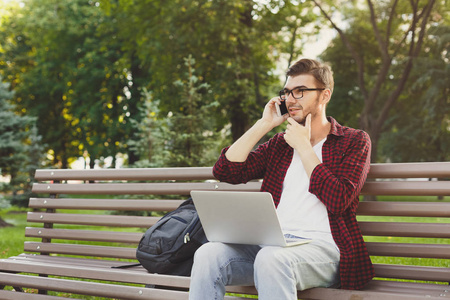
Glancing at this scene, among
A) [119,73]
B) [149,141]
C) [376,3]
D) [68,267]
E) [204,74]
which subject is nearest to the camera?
[68,267]

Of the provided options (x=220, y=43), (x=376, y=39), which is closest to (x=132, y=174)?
(x=220, y=43)

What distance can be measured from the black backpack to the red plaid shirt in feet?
1.25

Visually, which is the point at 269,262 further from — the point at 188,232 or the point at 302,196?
the point at 188,232

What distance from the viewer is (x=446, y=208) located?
3.16 m

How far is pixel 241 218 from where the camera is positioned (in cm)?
292

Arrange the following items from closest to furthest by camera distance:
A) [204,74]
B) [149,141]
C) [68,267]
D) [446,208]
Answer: [446,208]
[68,267]
[149,141]
[204,74]

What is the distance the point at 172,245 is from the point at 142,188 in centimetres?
88

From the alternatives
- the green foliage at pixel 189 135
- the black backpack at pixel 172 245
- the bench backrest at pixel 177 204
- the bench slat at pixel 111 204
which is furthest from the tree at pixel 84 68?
the black backpack at pixel 172 245

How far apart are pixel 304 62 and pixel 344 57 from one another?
2454 centimetres

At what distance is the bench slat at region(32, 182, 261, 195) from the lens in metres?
3.97

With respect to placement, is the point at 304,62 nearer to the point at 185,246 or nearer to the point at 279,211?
the point at 279,211

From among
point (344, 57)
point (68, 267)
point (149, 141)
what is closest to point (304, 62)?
point (68, 267)

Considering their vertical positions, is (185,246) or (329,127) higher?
(329,127)

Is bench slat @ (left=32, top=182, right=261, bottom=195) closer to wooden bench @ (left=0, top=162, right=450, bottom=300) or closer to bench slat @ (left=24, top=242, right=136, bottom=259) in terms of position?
wooden bench @ (left=0, top=162, right=450, bottom=300)
